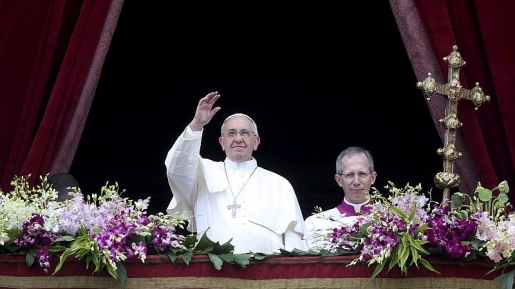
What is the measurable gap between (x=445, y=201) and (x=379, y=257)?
671mm

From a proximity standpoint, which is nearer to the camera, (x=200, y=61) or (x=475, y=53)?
(x=475, y=53)

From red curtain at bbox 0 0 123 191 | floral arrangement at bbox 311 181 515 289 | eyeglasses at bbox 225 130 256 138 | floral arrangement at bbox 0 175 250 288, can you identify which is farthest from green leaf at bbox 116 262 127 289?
eyeglasses at bbox 225 130 256 138

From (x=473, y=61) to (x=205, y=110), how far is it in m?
1.53

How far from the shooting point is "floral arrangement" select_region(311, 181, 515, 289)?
220 inches

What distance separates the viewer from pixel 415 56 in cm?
683

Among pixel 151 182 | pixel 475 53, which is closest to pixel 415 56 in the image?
pixel 475 53

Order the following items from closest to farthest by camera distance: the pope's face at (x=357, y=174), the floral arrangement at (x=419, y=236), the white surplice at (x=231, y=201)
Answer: the floral arrangement at (x=419, y=236), the white surplice at (x=231, y=201), the pope's face at (x=357, y=174)

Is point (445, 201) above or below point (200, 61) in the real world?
below

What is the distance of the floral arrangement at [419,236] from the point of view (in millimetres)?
5594

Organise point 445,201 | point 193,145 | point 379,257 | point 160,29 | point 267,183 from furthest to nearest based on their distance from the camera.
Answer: point 160,29 < point 267,183 < point 193,145 < point 445,201 < point 379,257

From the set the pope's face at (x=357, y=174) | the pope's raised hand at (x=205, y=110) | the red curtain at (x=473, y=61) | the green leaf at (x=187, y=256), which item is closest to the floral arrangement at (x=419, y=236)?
the green leaf at (x=187, y=256)

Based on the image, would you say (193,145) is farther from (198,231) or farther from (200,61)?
(200,61)

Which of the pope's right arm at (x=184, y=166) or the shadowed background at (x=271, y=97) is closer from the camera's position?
the pope's right arm at (x=184, y=166)

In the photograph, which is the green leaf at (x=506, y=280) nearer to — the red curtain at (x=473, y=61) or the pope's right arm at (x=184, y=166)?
the red curtain at (x=473, y=61)
